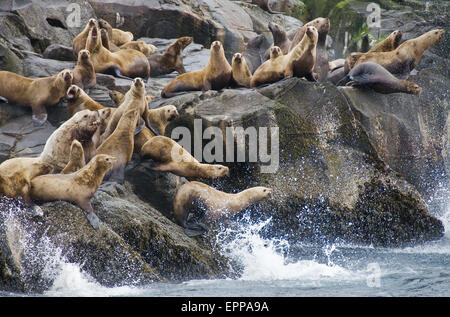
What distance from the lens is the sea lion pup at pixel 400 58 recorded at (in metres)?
11.6

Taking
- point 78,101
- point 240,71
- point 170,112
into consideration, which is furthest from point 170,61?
point 170,112

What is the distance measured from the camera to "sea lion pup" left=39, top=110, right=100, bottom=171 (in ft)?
26.6

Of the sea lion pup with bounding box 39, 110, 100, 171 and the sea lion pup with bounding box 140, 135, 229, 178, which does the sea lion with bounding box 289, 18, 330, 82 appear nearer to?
the sea lion pup with bounding box 140, 135, 229, 178

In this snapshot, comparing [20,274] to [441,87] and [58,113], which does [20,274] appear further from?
[441,87]

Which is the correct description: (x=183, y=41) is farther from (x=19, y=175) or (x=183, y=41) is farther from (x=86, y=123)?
(x=19, y=175)

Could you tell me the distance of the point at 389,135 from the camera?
1042cm

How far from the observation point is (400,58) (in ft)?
38.6

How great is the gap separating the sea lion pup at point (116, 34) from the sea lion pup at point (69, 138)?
5101 millimetres

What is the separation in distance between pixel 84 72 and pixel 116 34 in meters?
3.26

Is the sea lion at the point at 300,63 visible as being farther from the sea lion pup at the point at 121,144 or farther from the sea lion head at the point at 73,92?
the sea lion head at the point at 73,92

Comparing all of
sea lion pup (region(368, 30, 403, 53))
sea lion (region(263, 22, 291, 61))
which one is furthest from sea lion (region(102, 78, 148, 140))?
sea lion pup (region(368, 30, 403, 53))

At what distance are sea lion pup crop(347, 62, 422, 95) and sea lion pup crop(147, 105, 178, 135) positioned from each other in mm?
2828

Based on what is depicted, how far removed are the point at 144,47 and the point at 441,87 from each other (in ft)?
16.9
